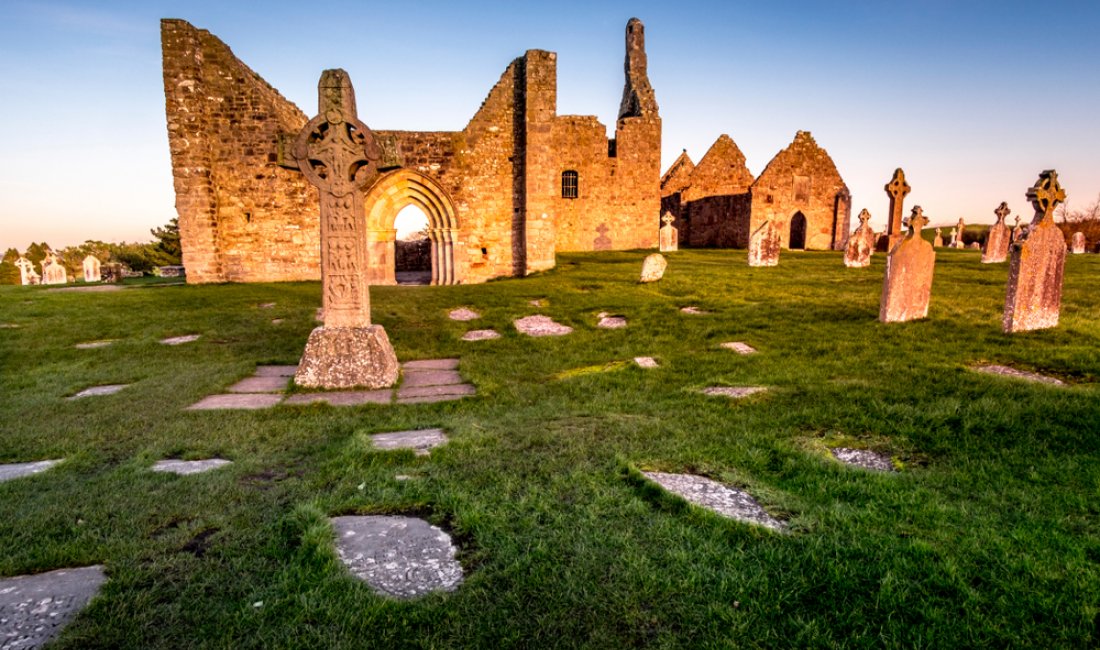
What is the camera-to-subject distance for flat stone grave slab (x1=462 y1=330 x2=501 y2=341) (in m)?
8.92

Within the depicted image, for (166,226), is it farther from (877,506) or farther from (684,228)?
(877,506)

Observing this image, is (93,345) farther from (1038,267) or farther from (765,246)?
(765,246)

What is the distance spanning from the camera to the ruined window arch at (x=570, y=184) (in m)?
24.2

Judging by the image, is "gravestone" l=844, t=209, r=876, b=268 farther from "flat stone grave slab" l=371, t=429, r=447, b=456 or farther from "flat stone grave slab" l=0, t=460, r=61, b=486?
"flat stone grave slab" l=0, t=460, r=61, b=486

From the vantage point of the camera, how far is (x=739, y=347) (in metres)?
7.39

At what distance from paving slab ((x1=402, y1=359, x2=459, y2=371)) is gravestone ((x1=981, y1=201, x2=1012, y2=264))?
16.0 m

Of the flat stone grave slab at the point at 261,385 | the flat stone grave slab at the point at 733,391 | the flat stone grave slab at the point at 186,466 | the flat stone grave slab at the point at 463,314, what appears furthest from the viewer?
the flat stone grave slab at the point at 463,314

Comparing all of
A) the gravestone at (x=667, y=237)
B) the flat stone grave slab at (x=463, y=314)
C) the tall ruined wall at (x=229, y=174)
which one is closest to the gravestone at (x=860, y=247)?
the gravestone at (x=667, y=237)

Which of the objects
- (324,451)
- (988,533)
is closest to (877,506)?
(988,533)

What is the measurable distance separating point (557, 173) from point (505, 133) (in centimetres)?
777

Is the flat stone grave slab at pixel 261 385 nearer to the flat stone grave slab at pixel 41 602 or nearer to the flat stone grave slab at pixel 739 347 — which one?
the flat stone grave slab at pixel 41 602

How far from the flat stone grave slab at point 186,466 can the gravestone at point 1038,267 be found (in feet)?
29.0

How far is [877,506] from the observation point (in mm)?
2893

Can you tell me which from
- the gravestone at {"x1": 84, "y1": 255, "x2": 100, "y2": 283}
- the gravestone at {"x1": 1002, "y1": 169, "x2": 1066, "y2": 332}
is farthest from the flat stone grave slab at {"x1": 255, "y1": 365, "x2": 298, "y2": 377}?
the gravestone at {"x1": 84, "y1": 255, "x2": 100, "y2": 283}
